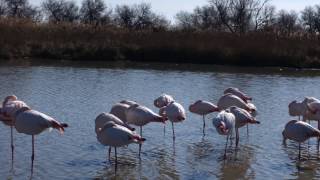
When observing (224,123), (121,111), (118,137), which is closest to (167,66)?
(121,111)

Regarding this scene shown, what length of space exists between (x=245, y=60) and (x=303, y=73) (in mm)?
3885

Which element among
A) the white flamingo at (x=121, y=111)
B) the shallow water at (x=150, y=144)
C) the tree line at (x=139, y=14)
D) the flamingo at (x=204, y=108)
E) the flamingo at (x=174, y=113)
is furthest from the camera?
the tree line at (x=139, y=14)

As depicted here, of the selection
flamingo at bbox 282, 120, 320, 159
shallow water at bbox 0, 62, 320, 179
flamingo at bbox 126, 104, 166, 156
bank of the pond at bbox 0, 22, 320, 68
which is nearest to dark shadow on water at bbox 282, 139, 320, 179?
shallow water at bbox 0, 62, 320, 179

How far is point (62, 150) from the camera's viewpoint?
8.95 m

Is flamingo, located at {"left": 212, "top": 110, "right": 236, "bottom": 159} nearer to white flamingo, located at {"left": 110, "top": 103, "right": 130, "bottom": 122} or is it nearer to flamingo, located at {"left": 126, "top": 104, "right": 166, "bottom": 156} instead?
flamingo, located at {"left": 126, "top": 104, "right": 166, "bottom": 156}

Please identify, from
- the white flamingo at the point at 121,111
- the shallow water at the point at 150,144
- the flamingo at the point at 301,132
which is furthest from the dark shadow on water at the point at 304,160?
the white flamingo at the point at 121,111

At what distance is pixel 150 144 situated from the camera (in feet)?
31.8

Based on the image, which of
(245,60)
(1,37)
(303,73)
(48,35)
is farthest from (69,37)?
(303,73)

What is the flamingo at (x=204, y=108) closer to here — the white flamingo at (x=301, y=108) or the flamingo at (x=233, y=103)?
the flamingo at (x=233, y=103)

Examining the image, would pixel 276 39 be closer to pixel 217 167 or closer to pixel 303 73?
pixel 303 73

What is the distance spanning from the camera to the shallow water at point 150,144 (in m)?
8.05

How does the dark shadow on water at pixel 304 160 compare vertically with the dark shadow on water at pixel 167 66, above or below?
below

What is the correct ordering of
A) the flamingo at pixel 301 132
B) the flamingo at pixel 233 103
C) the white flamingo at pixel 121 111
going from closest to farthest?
the flamingo at pixel 301 132, the white flamingo at pixel 121 111, the flamingo at pixel 233 103

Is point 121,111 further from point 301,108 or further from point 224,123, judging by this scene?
point 301,108
